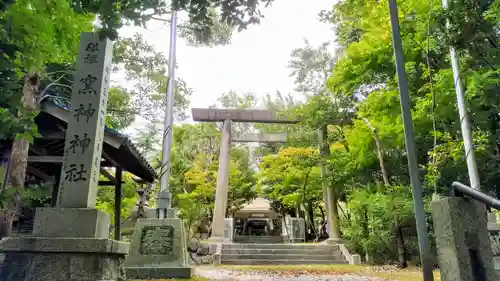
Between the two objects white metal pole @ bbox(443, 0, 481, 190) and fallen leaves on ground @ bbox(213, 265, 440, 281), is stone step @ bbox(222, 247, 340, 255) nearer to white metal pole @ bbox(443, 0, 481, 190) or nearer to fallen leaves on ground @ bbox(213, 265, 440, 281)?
fallen leaves on ground @ bbox(213, 265, 440, 281)

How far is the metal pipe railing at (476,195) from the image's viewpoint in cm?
235

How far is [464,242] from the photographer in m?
2.69

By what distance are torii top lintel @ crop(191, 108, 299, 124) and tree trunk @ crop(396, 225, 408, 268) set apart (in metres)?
6.77

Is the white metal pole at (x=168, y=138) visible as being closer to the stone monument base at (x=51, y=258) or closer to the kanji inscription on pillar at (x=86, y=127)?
the kanji inscription on pillar at (x=86, y=127)

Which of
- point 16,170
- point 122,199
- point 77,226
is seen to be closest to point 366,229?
point 122,199

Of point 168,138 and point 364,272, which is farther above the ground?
point 168,138

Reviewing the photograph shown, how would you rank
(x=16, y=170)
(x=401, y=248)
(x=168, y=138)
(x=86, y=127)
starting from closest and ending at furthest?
1. (x=86, y=127)
2. (x=16, y=170)
3. (x=168, y=138)
4. (x=401, y=248)

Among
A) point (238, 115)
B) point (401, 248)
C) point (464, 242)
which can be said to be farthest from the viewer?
point (238, 115)

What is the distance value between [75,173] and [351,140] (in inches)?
403

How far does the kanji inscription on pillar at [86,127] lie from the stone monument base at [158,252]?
3801mm

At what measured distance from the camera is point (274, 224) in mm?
33125

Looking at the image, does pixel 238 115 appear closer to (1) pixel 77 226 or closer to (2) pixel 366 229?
(2) pixel 366 229

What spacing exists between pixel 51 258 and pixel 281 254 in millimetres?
11094

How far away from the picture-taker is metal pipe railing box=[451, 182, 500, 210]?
235 centimetres
